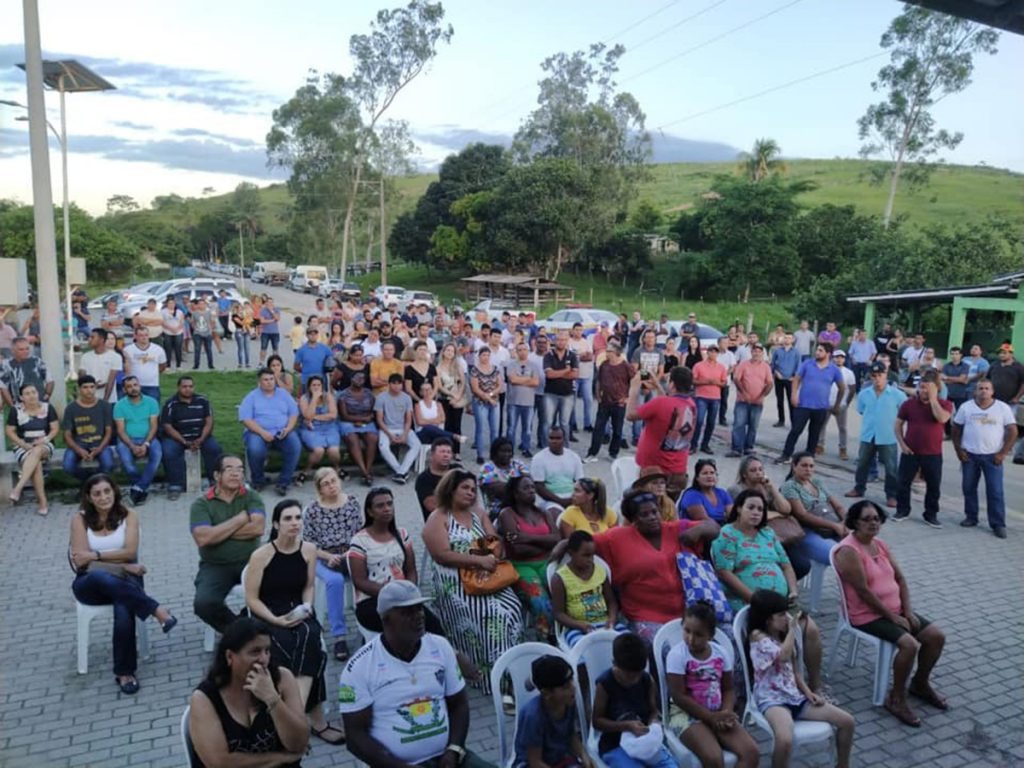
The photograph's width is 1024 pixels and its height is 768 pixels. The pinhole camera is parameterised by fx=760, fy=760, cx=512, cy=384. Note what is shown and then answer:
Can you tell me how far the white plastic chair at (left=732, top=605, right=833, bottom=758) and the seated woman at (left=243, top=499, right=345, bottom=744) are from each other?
7.72 feet

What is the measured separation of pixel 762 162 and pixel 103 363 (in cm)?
5146

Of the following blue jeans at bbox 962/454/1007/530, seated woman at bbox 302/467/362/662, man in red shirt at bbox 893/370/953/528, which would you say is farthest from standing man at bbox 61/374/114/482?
blue jeans at bbox 962/454/1007/530

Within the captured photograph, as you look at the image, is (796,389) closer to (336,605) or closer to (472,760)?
(336,605)

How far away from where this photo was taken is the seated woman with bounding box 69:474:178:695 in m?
4.96

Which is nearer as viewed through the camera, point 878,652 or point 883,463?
point 878,652

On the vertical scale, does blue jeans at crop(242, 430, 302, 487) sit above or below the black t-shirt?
below

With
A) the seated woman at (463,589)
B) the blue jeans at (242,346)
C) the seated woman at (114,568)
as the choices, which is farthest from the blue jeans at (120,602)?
the blue jeans at (242,346)

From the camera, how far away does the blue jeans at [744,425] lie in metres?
11.4

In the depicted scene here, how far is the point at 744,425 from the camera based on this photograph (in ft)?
37.7

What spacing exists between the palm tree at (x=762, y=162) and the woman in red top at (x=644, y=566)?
51.8 meters

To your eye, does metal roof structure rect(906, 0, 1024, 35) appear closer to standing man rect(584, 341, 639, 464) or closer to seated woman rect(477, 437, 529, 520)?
seated woman rect(477, 437, 529, 520)

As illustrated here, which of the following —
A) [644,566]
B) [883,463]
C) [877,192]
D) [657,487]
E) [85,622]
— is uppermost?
[877,192]

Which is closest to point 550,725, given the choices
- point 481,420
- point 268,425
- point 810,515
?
point 810,515

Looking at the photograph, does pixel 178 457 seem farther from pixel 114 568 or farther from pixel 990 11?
pixel 990 11
